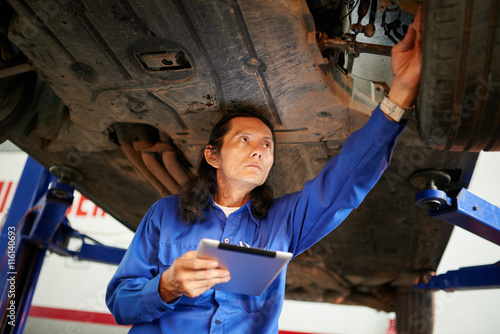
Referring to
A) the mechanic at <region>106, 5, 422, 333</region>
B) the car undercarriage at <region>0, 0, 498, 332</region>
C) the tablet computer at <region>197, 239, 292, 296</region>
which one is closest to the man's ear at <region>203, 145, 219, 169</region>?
the mechanic at <region>106, 5, 422, 333</region>

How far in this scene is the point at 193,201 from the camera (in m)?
1.36

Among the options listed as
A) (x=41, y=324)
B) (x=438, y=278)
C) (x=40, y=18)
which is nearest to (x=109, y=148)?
(x=40, y=18)

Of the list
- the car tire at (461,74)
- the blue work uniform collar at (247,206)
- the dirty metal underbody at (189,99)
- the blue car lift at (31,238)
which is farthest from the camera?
the blue car lift at (31,238)

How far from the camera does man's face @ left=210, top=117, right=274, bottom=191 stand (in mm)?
1346

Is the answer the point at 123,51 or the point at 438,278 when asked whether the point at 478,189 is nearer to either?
the point at 438,278

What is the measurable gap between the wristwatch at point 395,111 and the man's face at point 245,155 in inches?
18.3

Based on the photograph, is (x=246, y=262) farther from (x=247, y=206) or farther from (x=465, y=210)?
(x=465, y=210)

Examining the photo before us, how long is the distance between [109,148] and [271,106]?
0.87m

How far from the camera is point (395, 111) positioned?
1.03m

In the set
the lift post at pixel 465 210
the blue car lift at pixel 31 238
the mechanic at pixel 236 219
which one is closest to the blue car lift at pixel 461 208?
the lift post at pixel 465 210

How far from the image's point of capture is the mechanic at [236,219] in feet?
3.38

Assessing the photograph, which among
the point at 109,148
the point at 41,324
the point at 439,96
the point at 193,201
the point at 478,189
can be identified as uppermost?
the point at 478,189

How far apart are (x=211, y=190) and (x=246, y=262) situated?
583 mm

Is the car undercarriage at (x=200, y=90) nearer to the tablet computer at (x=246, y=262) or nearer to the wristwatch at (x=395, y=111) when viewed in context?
the wristwatch at (x=395, y=111)
